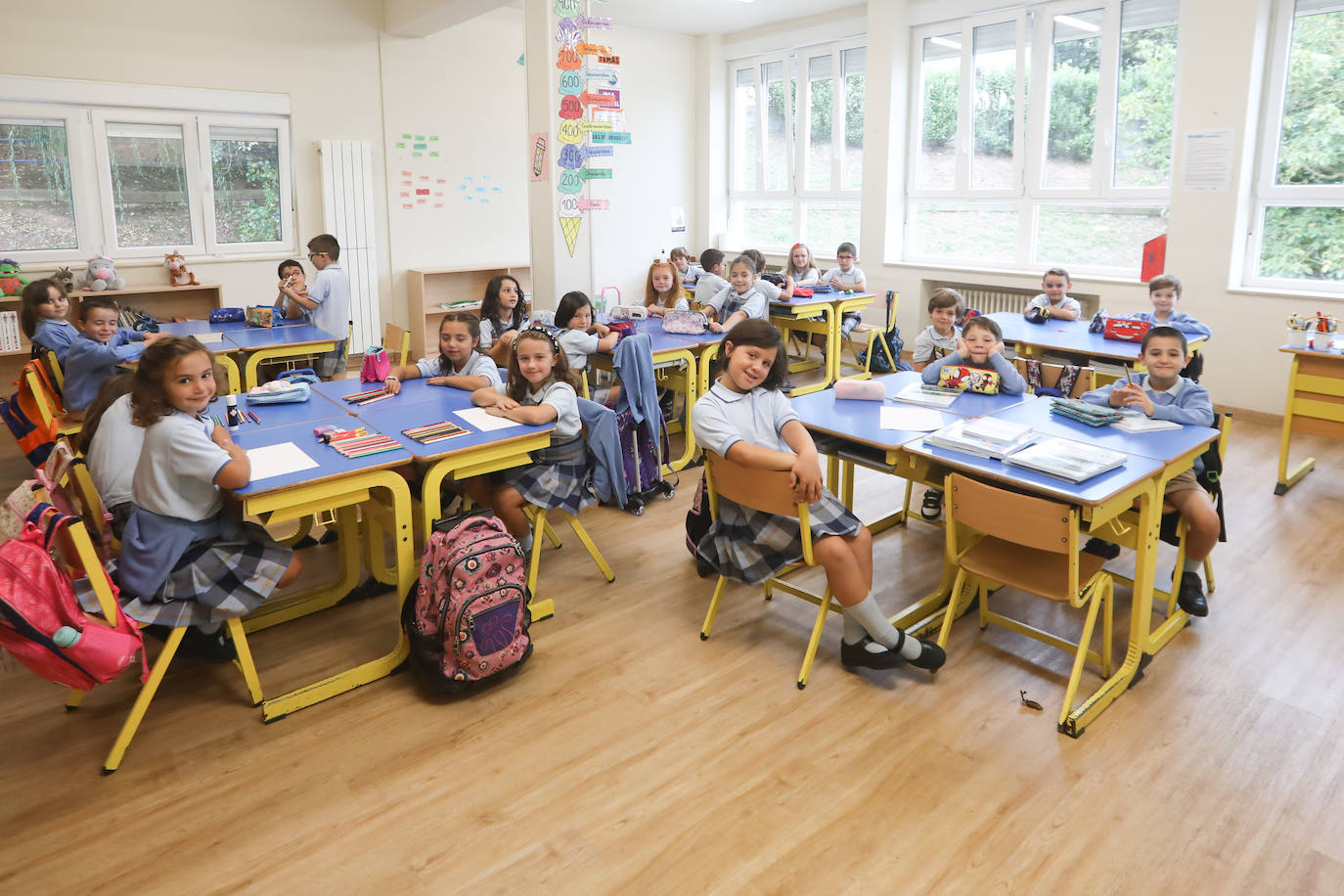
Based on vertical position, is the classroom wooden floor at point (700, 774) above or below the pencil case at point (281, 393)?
below

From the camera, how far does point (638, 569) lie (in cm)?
382

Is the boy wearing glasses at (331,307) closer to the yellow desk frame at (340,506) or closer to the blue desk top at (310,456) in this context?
the blue desk top at (310,456)

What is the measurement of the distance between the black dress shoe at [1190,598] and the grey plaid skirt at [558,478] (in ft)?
7.34

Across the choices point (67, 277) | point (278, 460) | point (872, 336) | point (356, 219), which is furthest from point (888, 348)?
point (67, 277)

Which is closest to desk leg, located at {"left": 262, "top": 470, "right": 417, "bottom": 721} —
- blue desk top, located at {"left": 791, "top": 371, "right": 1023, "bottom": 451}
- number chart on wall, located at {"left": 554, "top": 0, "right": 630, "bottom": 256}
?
blue desk top, located at {"left": 791, "top": 371, "right": 1023, "bottom": 451}

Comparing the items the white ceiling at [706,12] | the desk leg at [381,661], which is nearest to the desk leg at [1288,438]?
the desk leg at [381,661]

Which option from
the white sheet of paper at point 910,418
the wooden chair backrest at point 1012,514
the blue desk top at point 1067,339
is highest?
the blue desk top at point 1067,339

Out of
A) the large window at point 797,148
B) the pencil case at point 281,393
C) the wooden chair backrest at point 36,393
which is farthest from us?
the large window at point 797,148

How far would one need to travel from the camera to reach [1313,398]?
15.0 feet

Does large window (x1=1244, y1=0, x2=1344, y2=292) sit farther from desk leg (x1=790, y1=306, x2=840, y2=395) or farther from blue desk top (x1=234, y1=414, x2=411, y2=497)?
blue desk top (x1=234, y1=414, x2=411, y2=497)

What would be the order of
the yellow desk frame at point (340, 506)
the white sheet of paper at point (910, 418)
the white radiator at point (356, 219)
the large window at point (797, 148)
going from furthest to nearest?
the large window at point (797, 148) → the white radiator at point (356, 219) → the white sheet of paper at point (910, 418) → the yellow desk frame at point (340, 506)

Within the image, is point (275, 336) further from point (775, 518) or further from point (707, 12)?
point (707, 12)

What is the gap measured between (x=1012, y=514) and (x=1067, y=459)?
33 cm

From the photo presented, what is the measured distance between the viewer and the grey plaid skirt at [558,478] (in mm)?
3436
